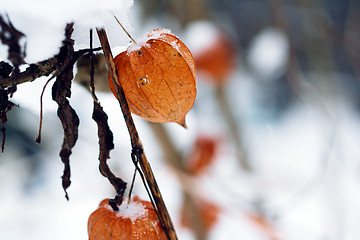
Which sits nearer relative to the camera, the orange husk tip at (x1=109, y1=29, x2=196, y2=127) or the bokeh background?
the orange husk tip at (x1=109, y1=29, x2=196, y2=127)

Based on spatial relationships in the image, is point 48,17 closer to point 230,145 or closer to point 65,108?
point 65,108

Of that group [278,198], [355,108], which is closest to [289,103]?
[355,108]

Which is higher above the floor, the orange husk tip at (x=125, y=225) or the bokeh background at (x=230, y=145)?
the bokeh background at (x=230, y=145)

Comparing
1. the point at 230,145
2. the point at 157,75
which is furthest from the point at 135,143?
the point at 230,145

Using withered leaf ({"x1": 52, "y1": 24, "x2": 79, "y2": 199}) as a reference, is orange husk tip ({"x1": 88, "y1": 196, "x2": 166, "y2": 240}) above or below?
below

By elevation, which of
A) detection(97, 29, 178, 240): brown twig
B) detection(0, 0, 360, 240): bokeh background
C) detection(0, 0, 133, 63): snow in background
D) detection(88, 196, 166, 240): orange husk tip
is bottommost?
detection(88, 196, 166, 240): orange husk tip

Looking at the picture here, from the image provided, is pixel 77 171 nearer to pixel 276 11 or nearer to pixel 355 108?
pixel 276 11
